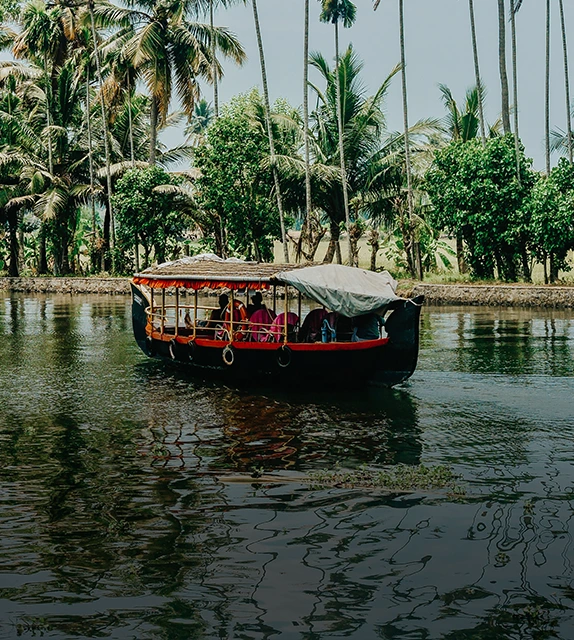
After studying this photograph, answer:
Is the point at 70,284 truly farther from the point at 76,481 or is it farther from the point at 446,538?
the point at 446,538

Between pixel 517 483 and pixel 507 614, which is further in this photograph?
pixel 517 483

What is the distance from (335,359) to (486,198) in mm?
19917

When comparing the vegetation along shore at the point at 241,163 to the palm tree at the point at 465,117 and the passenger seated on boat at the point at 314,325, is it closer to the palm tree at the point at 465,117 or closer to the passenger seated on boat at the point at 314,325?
the palm tree at the point at 465,117

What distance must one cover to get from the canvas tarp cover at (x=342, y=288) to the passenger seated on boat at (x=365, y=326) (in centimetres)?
36

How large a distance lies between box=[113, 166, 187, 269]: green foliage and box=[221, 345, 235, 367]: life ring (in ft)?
81.0

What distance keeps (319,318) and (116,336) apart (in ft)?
30.2

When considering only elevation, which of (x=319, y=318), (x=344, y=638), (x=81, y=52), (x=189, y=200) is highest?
(x=81, y=52)

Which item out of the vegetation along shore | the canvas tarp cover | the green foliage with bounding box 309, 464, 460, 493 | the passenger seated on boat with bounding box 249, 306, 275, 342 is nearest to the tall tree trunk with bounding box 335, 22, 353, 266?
the vegetation along shore

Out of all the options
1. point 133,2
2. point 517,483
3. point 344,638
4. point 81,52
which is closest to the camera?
point 344,638

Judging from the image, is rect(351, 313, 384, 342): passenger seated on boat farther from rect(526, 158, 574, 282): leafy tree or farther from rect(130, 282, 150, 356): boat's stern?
rect(526, 158, 574, 282): leafy tree

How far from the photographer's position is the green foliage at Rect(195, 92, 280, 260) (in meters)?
37.1

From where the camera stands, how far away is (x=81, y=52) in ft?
139

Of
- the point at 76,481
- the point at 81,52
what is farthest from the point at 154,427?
the point at 81,52

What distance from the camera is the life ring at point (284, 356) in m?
13.7
